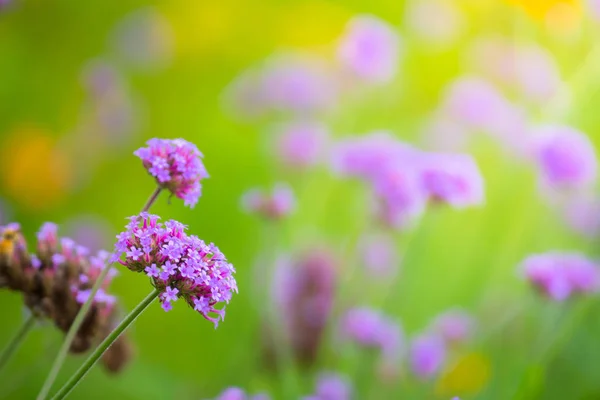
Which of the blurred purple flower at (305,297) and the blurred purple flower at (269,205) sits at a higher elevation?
the blurred purple flower at (305,297)

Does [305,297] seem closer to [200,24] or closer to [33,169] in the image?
[33,169]

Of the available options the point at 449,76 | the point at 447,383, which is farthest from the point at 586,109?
the point at 447,383

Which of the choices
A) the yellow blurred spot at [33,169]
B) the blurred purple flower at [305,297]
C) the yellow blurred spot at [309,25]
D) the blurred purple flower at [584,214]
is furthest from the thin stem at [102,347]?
the yellow blurred spot at [309,25]

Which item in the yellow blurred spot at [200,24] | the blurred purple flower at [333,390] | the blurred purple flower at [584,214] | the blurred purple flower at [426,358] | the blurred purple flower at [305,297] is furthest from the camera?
the yellow blurred spot at [200,24]

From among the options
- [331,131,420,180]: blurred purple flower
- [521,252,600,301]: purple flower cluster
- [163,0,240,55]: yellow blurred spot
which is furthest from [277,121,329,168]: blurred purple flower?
[163,0,240,55]: yellow blurred spot

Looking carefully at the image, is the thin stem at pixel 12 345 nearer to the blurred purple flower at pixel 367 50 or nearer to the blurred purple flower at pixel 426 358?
the blurred purple flower at pixel 426 358

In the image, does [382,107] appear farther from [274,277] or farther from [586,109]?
[274,277]
